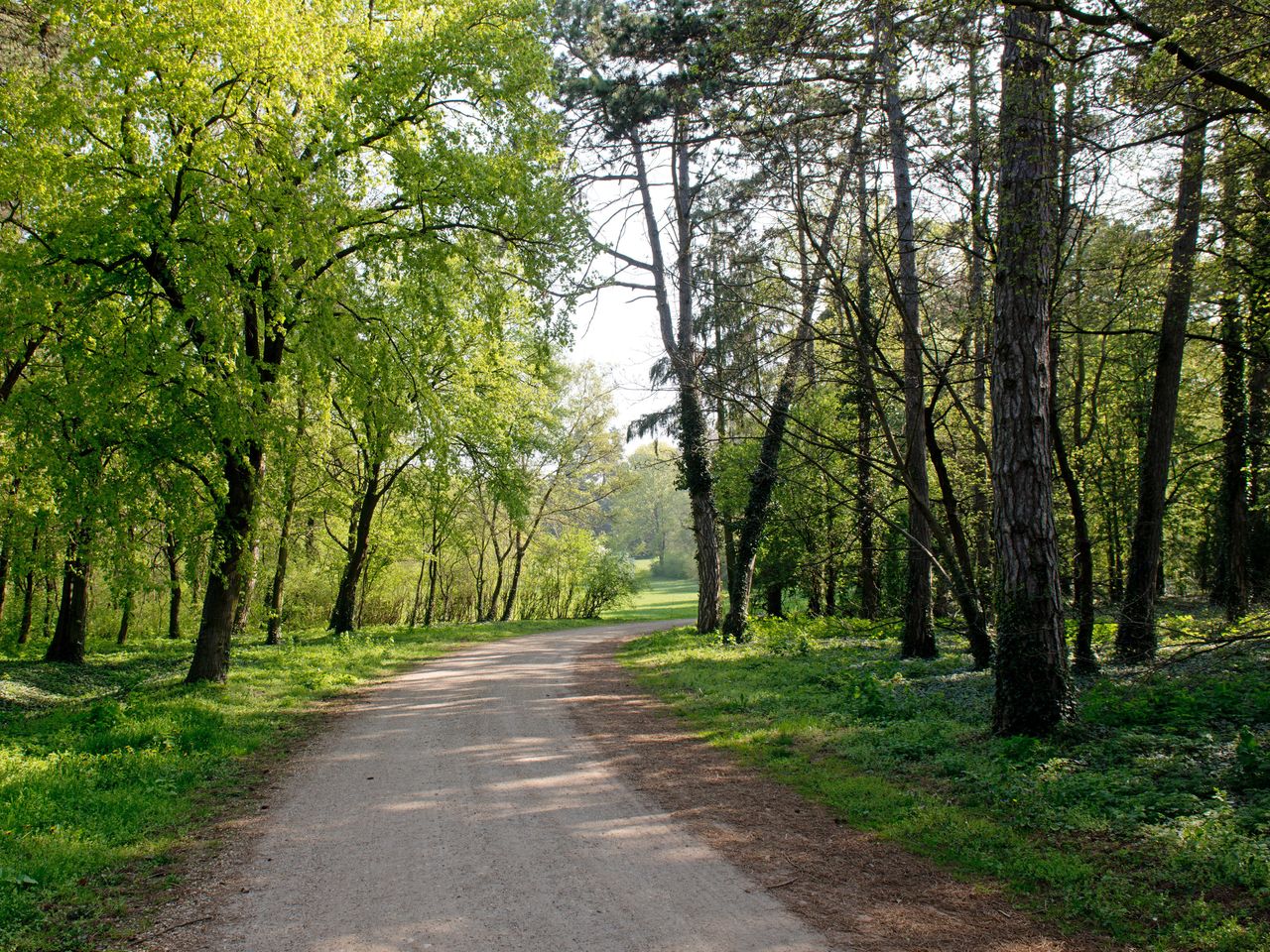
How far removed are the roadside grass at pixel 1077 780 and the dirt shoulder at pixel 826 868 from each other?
0.23 meters

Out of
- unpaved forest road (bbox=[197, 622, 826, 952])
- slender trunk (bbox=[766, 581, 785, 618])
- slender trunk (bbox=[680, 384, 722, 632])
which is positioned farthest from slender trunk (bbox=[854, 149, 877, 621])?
unpaved forest road (bbox=[197, 622, 826, 952])

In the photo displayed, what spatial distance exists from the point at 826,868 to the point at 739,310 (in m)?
10.4

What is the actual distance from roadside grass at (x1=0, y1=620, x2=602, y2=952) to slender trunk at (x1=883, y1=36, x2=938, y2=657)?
8.14m

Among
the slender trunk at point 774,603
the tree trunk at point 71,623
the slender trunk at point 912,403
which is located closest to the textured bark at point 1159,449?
the slender trunk at point 912,403

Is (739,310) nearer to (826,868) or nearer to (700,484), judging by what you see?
(700,484)

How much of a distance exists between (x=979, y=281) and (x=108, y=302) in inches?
472

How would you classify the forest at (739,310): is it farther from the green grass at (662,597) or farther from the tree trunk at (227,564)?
the green grass at (662,597)

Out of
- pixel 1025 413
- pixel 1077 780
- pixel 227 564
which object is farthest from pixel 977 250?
pixel 227 564

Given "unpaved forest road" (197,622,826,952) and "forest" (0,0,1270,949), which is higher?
"forest" (0,0,1270,949)

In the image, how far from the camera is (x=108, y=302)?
987 cm

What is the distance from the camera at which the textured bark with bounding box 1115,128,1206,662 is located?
33.3ft

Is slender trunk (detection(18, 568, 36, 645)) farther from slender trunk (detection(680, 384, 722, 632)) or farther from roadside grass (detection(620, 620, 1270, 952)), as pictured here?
roadside grass (detection(620, 620, 1270, 952))

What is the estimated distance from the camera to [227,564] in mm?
11648

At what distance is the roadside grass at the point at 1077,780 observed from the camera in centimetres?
400
